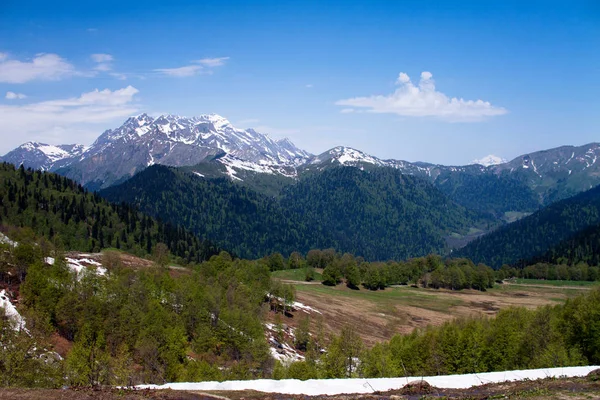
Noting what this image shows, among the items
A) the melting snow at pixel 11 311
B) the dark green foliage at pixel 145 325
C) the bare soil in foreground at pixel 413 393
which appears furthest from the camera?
the melting snow at pixel 11 311

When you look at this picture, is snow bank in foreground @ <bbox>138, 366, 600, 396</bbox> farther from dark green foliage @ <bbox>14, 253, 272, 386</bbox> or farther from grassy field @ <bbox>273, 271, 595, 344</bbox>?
grassy field @ <bbox>273, 271, 595, 344</bbox>

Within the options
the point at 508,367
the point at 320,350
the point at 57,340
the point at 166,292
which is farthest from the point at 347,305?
the point at 57,340

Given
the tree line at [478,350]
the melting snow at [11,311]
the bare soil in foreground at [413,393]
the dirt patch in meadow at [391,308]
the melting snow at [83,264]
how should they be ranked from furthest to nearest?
the dirt patch in meadow at [391,308] < the melting snow at [83,264] < the tree line at [478,350] < the melting snow at [11,311] < the bare soil in foreground at [413,393]

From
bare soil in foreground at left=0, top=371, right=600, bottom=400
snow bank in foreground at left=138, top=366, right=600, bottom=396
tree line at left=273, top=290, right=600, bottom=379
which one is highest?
bare soil in foreground at left=0, top=371, right=600, bottom=400

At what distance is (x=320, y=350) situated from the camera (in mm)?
94688

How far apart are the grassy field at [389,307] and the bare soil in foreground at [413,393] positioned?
8712 cm

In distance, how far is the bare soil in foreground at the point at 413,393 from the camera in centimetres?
2575

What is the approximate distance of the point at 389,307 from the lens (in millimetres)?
161250

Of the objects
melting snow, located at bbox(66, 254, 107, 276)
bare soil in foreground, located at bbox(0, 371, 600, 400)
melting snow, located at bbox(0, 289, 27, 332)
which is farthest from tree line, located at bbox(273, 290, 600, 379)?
melting snow, located at bbox(66, 254, 107, 276)

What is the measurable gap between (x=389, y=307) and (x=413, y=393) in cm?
13796

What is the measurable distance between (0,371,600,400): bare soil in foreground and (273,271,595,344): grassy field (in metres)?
87.1

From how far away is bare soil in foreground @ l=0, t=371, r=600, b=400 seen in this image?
25750 millimetres

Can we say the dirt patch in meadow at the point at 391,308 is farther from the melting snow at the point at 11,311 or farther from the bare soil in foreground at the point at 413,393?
the bare soil in foreground at the point at 413,393

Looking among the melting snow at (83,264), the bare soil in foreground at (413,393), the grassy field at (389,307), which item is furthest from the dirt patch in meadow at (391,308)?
the bare soil in foreground at (413,393)
